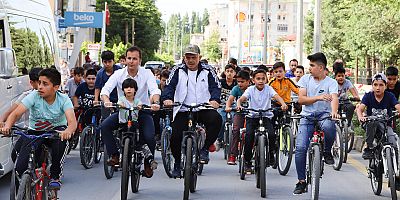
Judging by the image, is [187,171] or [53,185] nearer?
[53,185]

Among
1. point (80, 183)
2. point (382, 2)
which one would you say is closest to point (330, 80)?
point (80, 183)

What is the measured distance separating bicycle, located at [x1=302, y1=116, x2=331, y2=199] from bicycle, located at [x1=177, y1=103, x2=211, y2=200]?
4.31 feet

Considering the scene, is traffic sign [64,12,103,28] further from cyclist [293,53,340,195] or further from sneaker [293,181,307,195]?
sneaker [293,181,307,195]

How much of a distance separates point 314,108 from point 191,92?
61.0 inches

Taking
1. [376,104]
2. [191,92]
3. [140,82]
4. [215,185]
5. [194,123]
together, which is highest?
[140,82]

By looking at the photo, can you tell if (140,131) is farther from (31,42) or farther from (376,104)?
(31,42)

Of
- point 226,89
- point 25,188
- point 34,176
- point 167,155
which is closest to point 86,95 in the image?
point 226,89

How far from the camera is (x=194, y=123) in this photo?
1041 centimetres

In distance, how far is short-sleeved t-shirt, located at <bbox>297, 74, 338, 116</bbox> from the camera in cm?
1015

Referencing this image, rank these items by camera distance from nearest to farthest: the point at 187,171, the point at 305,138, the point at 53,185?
1. the point at 53,185
2. the point at 187,171
3. the point at 305,138

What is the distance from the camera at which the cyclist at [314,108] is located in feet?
33.2

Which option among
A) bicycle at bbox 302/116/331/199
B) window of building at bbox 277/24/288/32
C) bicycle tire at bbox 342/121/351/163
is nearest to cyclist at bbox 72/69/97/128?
bicycle tire at bbox 342/121/351/163

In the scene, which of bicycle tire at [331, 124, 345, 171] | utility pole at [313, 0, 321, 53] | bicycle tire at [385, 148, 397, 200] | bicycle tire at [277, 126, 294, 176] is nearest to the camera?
bicycle tire at [385, 148, 397, 200]

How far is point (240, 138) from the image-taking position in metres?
12.9
